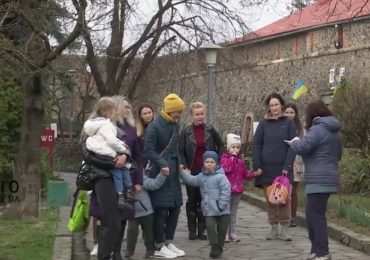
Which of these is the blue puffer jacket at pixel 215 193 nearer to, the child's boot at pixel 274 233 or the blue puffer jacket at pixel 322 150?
the blue puffer jacket at pixel 322 150

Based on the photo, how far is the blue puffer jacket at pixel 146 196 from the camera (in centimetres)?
922

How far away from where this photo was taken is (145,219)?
9242 millimetres

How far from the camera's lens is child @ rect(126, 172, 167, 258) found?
363 inches

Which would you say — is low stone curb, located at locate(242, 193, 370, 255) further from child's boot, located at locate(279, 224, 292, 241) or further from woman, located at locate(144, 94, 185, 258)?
woman, located at locate(144, 94, 185, 258)

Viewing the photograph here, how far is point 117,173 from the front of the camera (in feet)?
26.9

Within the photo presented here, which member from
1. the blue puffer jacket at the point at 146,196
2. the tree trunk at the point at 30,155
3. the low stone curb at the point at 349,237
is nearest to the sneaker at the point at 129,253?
the blue puffer jacket at the point at 146,196

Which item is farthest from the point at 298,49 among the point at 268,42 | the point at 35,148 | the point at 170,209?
the point at 170,209

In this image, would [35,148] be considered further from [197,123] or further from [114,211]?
[114,211]

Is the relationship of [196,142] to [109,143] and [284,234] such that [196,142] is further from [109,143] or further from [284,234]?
[109,143]

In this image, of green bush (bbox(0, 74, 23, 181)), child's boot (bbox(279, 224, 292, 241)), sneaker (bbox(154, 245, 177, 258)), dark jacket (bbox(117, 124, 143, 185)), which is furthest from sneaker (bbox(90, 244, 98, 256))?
green bush (bbox(0, 74, 23, 181))

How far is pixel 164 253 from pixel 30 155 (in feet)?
16.3

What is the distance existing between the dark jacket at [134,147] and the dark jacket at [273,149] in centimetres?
253

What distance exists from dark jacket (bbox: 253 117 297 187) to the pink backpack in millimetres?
164

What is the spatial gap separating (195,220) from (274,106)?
1926 millimetres
